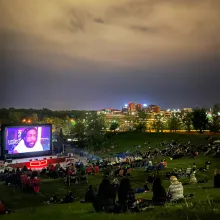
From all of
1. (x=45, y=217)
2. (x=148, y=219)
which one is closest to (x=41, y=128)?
(x=45, y=217)

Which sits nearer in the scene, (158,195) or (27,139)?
(158,195)

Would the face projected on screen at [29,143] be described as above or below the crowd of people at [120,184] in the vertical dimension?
above

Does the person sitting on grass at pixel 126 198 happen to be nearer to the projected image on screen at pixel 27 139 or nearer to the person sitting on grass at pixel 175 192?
the person sitting on grass at pixel 175 192

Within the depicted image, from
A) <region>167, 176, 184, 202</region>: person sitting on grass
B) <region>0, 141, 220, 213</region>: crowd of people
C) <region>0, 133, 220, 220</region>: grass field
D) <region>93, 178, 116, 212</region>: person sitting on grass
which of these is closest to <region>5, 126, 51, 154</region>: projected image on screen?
<region>0, 141, 220, 213</region>: crowd of people

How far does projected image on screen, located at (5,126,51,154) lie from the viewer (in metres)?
47.1

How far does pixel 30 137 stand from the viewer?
163ft

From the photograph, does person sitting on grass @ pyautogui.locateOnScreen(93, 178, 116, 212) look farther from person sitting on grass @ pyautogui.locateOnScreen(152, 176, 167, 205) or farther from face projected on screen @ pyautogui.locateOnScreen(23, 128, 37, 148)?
face projected on screen @ pyautogui.locateOnScreen(23, 128, 37, 148)

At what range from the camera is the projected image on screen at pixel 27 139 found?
47.1 m

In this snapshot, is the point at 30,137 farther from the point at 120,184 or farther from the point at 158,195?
the point at 158,195

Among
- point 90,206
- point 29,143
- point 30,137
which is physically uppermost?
point 30,137

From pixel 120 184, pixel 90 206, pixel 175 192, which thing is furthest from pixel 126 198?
pixel 90 206

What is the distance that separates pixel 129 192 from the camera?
13.4 meters

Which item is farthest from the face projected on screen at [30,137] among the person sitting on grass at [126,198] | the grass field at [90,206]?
the person sitting on grass at [126,198]

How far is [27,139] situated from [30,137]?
0.64m
